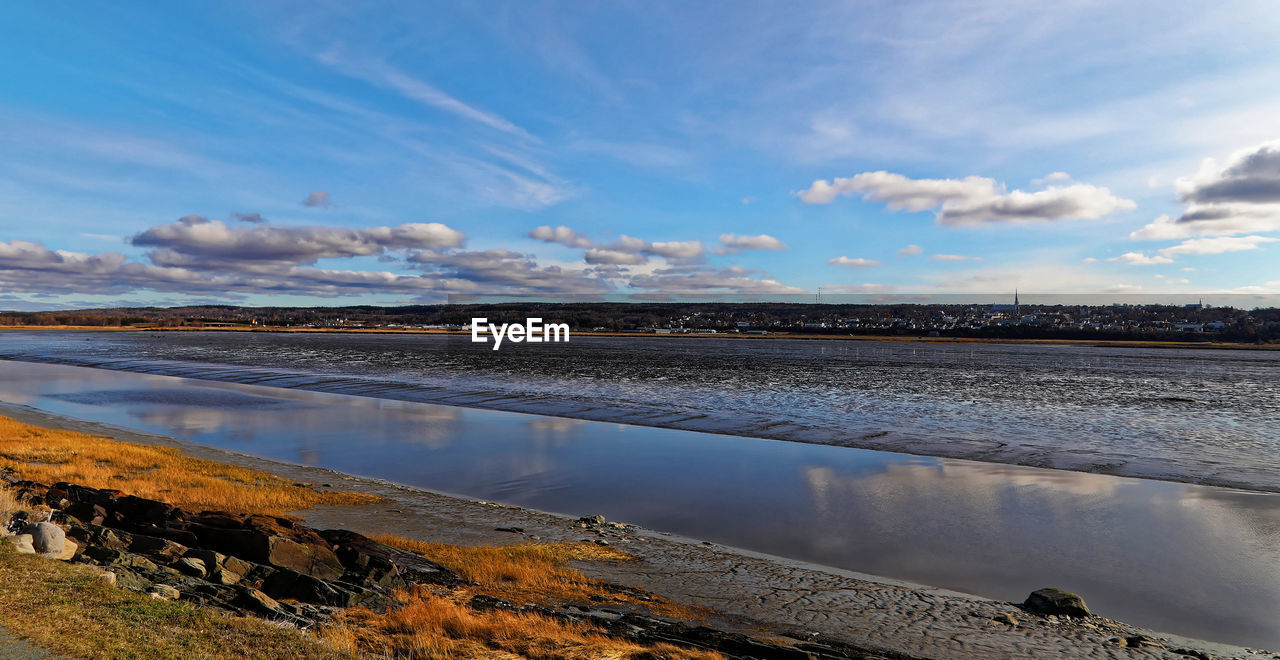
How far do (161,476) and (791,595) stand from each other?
17.8 meters

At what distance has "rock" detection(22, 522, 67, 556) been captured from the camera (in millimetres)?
9719

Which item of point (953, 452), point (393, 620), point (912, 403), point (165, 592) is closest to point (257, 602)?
point (165, 592)

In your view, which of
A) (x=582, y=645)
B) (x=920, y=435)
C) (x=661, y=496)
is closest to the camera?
(x=582, y=645)

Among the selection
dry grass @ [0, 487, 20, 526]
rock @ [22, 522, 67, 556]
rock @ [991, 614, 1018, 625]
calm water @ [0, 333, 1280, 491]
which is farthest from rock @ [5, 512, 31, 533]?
calm water @ [0, 333, 1280, 491]

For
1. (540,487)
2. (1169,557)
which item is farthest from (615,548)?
(1169,557)

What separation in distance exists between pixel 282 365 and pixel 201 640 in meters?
80.8

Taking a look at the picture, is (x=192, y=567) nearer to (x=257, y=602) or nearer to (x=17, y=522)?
(x=257, y=602)

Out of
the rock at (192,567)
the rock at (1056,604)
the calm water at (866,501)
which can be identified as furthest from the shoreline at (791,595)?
the rock at (192,567)

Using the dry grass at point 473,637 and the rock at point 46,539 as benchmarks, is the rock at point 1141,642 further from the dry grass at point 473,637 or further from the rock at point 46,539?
the rock at point 46,539

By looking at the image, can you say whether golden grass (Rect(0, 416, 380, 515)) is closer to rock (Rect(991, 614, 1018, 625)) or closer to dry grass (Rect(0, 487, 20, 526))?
dry grass (Rect(0, 487, 20, 526))

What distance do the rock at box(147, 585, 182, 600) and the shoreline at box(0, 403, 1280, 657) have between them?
6218 millimetres

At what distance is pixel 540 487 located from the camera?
21141mm

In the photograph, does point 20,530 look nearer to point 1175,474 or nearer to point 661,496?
point 661,496

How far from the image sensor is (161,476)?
19016 mm
